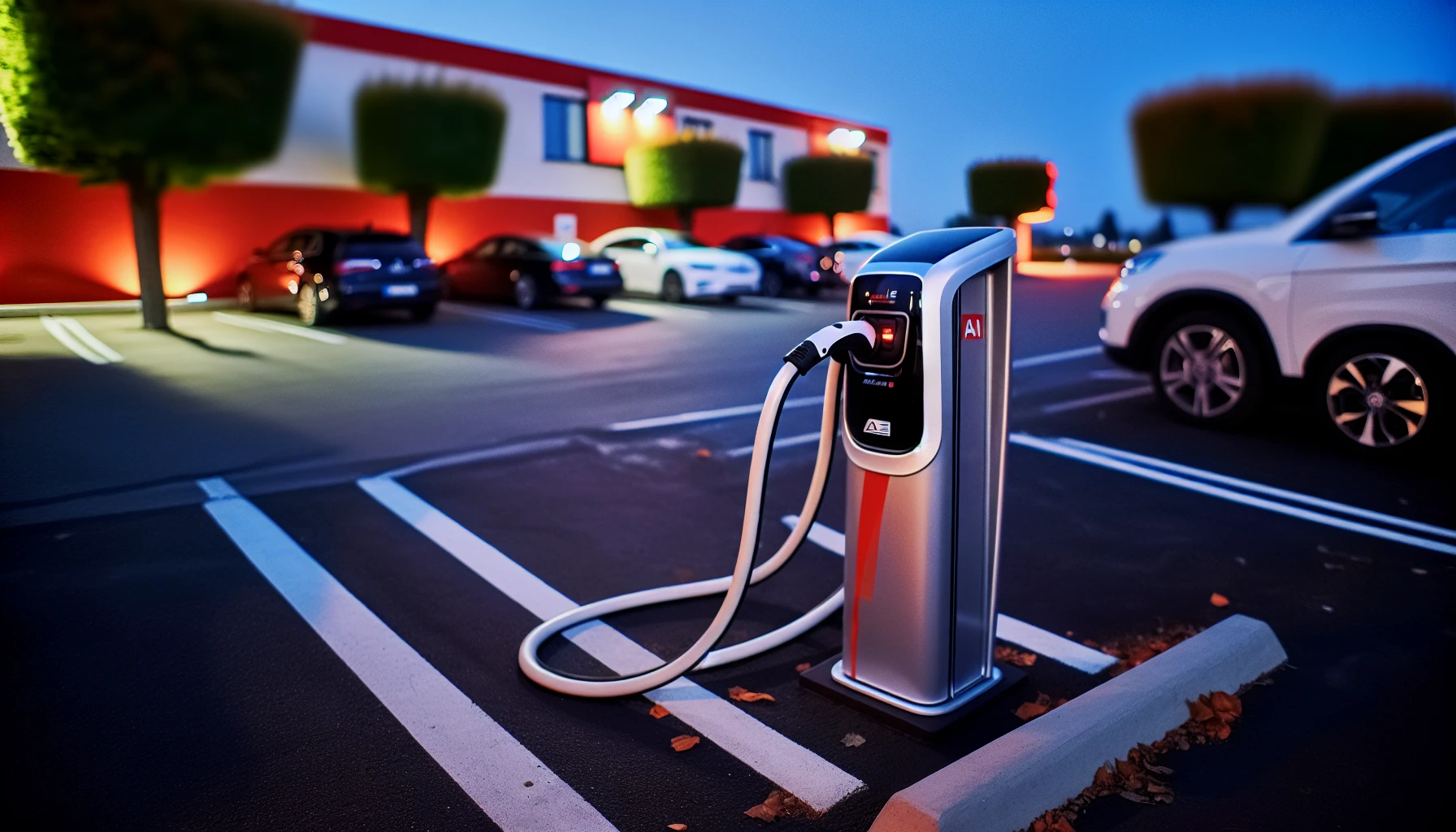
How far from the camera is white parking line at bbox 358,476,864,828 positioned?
106 inches

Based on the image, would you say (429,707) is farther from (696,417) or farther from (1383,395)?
(1383,395)

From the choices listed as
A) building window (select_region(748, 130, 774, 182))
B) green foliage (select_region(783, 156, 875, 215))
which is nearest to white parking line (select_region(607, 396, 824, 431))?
green foliage (select_region(783, 156, 875, 215))

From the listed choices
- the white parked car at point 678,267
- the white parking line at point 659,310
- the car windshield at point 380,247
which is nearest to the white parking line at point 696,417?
the white parking line at point 659,310

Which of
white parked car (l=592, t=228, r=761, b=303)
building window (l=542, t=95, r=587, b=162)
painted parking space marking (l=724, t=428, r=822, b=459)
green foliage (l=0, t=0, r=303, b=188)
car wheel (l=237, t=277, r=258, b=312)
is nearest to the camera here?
painted parking space marking (l=724, t=428, r=822, b=459)

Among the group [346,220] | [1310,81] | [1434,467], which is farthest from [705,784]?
[1310,81]

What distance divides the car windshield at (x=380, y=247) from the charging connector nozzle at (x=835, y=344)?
504 inches

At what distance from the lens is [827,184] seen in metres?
31.3

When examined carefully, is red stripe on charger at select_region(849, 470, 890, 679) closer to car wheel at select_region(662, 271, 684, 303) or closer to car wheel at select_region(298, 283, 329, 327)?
car wheel at select_region(298, 283, 329, 327)

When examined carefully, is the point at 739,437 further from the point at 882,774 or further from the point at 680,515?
the point at 882,774

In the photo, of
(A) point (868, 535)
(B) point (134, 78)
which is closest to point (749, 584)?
(A) point (868, 535)

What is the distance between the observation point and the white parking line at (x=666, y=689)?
8.87 feet

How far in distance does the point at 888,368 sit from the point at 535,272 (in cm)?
1449

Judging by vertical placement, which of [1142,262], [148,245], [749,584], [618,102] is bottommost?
[749,584]

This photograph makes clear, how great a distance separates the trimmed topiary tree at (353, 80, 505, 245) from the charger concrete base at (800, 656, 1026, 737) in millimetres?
19512
